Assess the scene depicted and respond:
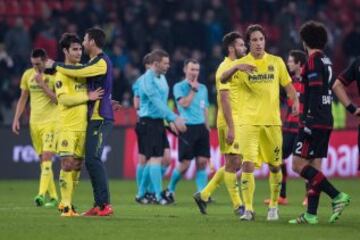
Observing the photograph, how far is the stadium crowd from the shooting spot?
29359 mm

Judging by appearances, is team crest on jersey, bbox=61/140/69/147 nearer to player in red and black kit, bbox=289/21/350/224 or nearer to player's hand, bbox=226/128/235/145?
player's hand, bbox=226/128/235/145

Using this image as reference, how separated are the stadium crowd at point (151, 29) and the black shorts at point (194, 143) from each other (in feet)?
27.3

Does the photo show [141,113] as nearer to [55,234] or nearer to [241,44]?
[241,44]

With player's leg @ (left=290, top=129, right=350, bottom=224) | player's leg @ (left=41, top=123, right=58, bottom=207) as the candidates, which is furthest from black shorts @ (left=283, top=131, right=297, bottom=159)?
player's leg @ (left=290, top=129, right=350, bottom=224)

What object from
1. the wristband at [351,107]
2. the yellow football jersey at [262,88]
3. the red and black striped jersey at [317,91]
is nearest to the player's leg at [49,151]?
the yellow football jersey at [262,88]

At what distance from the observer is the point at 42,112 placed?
1867 centimetres

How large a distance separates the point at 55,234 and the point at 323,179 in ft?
11.3

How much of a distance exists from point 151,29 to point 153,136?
12426 millimetres

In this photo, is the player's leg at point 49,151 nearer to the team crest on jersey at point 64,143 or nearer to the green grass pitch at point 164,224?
the green grass pitch at point 164,224

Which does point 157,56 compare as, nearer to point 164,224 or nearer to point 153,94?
point 153,94

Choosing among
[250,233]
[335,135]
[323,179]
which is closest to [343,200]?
[323,179]

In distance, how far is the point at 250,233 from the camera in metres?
12.7

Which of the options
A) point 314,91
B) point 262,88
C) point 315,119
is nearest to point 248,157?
point 262,88

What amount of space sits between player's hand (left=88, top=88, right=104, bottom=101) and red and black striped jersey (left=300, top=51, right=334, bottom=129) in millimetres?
2748
